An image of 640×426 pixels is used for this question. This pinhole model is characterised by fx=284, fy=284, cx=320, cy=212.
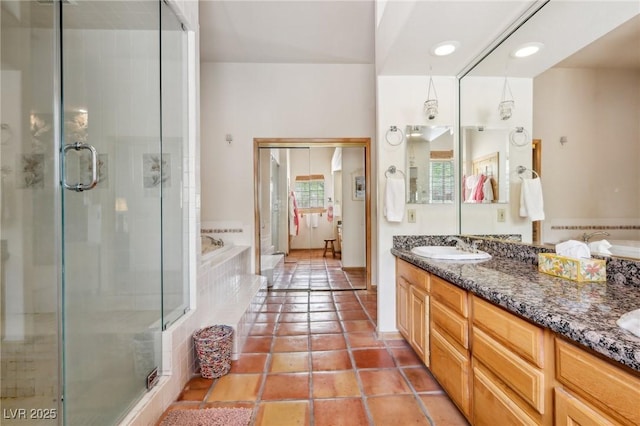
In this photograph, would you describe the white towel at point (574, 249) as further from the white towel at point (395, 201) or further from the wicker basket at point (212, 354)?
the wicker basket at point (212, 354)

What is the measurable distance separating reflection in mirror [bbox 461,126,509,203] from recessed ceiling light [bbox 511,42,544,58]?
461 mm

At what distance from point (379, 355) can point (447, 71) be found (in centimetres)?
235

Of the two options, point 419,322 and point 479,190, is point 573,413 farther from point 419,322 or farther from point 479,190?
point 479,190

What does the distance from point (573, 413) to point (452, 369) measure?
72cm

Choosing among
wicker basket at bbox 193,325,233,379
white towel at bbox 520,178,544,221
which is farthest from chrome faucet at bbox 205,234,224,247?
white towel at bbox 520,178,544,221

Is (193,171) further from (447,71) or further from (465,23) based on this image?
(447,71)

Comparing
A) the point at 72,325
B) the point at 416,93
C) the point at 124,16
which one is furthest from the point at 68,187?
the point at 416,93

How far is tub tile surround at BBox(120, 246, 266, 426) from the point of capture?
1.49 m

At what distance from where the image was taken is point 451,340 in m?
1.49

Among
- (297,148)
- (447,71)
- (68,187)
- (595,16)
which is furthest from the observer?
(297,148)

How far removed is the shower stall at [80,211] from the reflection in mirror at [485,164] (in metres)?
2.34

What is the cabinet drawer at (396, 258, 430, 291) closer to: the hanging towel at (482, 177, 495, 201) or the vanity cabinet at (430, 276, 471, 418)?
the vanity cabinet at (430, 276, 471, 418)

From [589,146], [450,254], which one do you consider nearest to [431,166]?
[450,254]

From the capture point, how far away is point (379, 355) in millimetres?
2146
